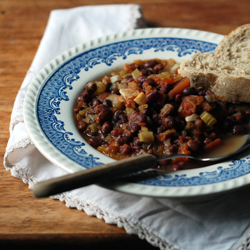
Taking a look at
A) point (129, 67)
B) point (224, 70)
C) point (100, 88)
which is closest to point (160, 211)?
point (100, 88)

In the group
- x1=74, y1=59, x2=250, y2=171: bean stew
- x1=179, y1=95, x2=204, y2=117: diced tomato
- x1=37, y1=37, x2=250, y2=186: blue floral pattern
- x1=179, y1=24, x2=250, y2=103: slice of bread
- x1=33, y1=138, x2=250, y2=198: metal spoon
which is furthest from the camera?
x1=179, y1=24, x2=250, y2=103: slice of bread

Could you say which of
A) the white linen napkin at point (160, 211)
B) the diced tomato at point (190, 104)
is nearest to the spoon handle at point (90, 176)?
the white linen napkin at point (160, 211)

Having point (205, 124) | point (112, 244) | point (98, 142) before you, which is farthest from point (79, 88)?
point (112, 244)

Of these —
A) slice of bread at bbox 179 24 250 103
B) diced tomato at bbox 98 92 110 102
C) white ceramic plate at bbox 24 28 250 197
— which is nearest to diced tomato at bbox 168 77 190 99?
slice of bread at bbox 179 24 250 103

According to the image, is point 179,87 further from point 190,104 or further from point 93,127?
point 93,127

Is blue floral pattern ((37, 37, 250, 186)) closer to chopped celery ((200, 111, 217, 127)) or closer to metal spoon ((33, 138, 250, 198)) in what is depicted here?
metal spoon ((33, 138, 250, 198))

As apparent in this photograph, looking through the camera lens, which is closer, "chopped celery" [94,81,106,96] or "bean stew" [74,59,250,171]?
"bean stew" [74,59,250,171]
